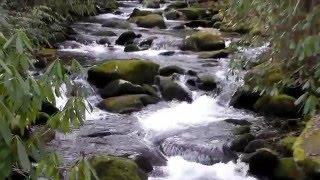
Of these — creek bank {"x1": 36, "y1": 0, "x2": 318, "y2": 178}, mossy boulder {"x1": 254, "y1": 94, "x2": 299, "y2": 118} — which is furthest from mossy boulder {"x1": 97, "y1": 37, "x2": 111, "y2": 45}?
mossy boulder {"x1": 254, "y1": 94, "x2": 299, "y2": 118}

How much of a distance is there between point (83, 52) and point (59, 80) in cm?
993

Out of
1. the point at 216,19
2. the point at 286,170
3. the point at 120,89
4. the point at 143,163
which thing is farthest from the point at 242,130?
the point at 216,19

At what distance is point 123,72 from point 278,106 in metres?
3.05

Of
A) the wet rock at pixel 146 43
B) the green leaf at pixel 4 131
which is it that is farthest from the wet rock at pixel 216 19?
the green leaf at pixel 4 131

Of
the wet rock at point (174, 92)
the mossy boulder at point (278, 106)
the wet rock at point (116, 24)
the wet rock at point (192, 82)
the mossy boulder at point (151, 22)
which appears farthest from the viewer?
the mossy boulder at point (151, 22)

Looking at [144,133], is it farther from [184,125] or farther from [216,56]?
[216,56]

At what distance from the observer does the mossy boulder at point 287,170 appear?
522cm

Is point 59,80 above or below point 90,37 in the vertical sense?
above

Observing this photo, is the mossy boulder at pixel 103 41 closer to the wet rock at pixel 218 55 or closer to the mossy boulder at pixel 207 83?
the wet rock at pixel 218 55

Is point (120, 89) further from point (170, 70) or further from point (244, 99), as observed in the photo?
point (244, 99)

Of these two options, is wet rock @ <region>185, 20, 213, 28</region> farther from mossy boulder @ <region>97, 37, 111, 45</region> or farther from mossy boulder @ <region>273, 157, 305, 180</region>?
mossy boulder @ <region>273, 157, 305, 180</region>

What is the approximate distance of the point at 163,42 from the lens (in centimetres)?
1283

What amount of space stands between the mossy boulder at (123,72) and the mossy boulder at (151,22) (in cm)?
615

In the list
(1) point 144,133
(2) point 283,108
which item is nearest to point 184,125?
(1) point 144,133
